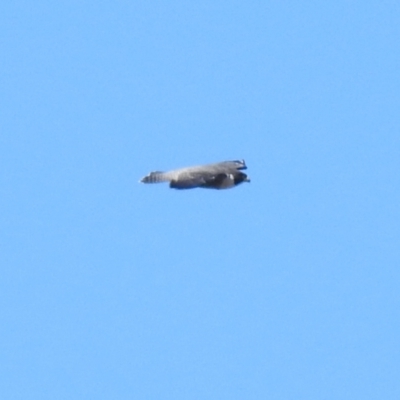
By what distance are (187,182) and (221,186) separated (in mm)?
1296

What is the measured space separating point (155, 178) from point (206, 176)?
1442 millimetres

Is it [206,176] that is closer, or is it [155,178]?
[155,178]

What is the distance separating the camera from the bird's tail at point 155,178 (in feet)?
161

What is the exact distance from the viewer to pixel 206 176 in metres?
49.8

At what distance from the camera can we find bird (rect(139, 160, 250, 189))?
49.1 m

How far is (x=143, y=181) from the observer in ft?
161

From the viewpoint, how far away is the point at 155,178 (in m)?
49.4

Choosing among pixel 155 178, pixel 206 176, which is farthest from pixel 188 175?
pixel 155 178

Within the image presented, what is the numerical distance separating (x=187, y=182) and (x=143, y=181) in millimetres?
1180

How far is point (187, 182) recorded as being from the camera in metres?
49.2

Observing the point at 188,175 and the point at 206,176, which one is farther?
the point at 206,176

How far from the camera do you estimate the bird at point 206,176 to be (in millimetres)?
49125

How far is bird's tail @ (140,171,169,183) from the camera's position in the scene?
49.2 m

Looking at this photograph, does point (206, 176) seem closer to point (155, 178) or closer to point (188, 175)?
point (188, 175)
